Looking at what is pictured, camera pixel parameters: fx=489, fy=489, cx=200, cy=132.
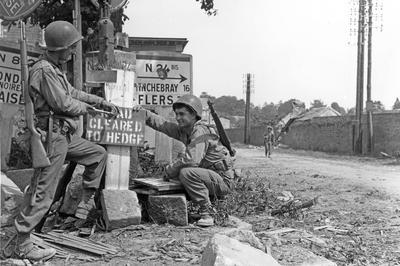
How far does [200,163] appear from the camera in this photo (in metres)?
5.91

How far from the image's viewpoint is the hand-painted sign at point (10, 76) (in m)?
6.32

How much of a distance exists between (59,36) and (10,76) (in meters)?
2.11

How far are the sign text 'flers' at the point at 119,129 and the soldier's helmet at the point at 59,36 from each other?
3.75ft

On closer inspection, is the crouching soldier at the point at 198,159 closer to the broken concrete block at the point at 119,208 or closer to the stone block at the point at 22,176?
the broken concrete block at the point at 119,208

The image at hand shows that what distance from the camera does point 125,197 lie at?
216 inches

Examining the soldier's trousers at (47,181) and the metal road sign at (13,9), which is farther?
the metal road sign at (13,9)

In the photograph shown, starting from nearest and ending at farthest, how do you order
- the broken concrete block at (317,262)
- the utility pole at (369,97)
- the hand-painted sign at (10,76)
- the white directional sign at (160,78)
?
1. the broken concrete block at (317,262)
2. the hand-painted sign at (10,76)
3. the white directional sign at (160,78)
4. the utility pole at (369,97)

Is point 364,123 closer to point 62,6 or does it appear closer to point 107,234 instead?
point 62,6

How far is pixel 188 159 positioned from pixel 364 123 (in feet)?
87.4

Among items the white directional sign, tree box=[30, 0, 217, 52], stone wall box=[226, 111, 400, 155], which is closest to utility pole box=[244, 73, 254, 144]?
stone wall box=[226, 111, 400, 155]

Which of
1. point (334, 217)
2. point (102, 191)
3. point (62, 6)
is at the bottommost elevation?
point (334, 217)

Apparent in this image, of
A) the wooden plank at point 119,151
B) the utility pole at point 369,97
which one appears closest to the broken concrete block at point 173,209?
the wooden plank at point 119,151

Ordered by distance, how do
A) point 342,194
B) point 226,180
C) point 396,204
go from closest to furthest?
point 226,180
point 396,204
point 342,194

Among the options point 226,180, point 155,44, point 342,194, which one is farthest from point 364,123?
point 226,180
